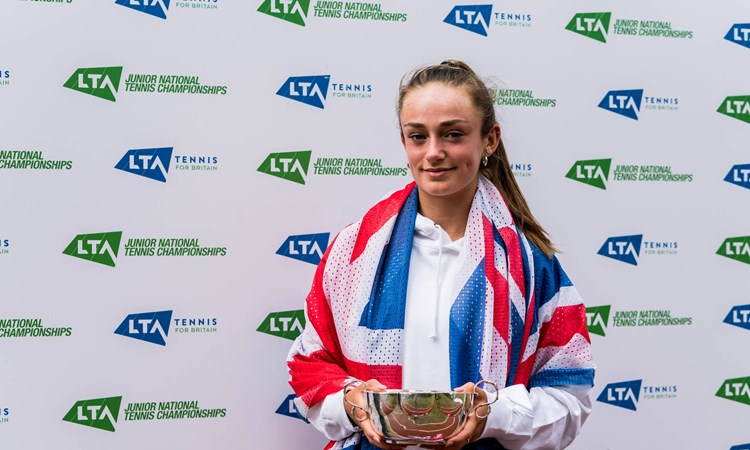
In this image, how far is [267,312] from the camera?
7.42 feet

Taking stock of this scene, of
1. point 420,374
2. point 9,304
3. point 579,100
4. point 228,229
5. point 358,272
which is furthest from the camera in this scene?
point 579,100

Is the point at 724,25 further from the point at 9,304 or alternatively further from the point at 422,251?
the point at 9,304

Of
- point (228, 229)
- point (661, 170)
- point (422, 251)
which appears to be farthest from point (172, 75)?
point (661, 170)

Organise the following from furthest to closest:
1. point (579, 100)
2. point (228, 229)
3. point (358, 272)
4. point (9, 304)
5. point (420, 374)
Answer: point (579, 100) < point (228, 229) < point (9, 304) < point (358, 272) < point (420, 374)

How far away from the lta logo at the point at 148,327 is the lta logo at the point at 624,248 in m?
1.26

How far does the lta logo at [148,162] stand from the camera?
84.5 inches

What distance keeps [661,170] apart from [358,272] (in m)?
1.10

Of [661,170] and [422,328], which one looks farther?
[661,170]

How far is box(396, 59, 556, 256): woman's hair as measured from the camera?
1.84 m

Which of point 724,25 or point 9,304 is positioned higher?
point 724,25

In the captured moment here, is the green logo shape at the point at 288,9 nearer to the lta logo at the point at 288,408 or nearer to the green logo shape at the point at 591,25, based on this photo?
the green logo shape at the point at 591,25

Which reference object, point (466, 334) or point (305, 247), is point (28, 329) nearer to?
point (305, 247)

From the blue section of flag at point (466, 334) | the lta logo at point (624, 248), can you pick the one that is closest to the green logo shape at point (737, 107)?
the lta logo at point (624, 248)

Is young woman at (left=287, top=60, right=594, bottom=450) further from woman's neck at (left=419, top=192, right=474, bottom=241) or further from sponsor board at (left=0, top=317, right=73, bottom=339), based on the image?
sponsor board at (left=0, top=317, right=73, bottom=339)
